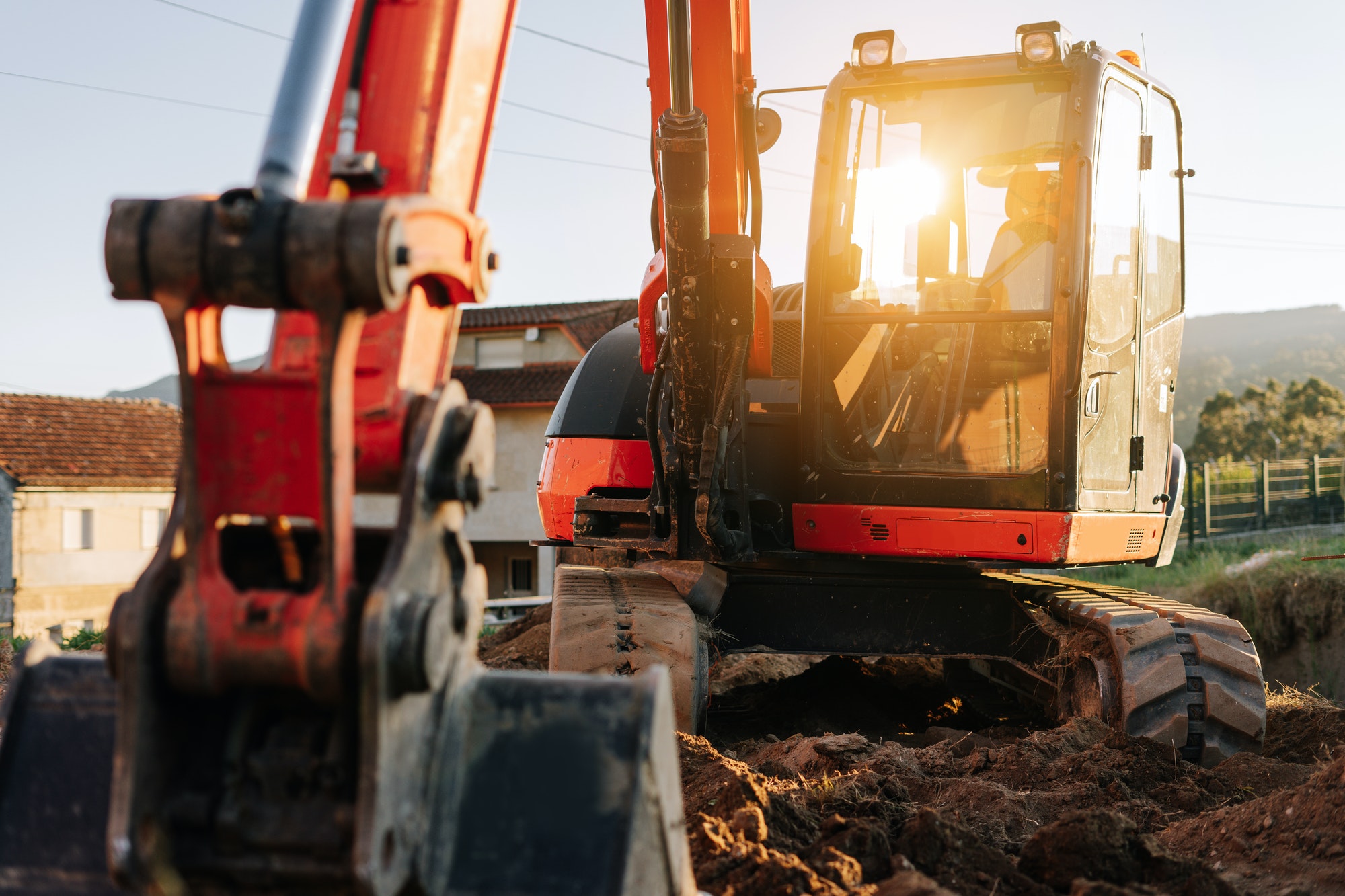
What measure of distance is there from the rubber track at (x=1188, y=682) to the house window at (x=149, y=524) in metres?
29.8

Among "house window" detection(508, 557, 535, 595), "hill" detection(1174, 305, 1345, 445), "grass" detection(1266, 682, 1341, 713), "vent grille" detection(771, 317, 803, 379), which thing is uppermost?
"hill" detection(1174, 305, 1345, 445)

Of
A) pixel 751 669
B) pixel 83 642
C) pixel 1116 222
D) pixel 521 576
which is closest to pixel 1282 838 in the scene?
pixel 1116 222

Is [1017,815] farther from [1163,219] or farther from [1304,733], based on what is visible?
[1163,219]

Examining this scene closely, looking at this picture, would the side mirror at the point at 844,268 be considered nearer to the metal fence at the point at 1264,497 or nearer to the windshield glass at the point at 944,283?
the windshield glass at the point at 944,283

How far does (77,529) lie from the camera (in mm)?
28734

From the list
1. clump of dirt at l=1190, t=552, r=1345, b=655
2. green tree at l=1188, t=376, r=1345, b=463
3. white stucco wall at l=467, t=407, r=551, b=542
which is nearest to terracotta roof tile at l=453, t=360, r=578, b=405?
white stucco wall at l=467, t=407, r=551, b=542

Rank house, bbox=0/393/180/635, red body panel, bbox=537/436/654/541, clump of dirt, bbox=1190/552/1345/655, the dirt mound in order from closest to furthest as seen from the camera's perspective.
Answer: the dirt mound
red body panel, bbox=537/436/654/541
clump of dirt, bbox=1190/552/1345/655
house, bbox=0/393/180/635

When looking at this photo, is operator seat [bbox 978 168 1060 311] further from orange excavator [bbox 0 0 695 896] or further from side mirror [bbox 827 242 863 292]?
orange excavator [bbox 0 0 695 896]

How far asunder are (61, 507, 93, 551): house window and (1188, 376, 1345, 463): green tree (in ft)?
116

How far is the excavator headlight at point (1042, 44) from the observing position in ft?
14.7

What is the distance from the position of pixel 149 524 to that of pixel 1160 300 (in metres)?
30.8

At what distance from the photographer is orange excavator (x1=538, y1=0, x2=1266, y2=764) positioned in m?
4.27

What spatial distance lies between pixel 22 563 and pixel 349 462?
101 ft

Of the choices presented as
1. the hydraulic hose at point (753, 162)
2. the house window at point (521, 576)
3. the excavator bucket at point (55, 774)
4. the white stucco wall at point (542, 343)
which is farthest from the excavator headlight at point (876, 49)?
the house window at point (521, 576)
